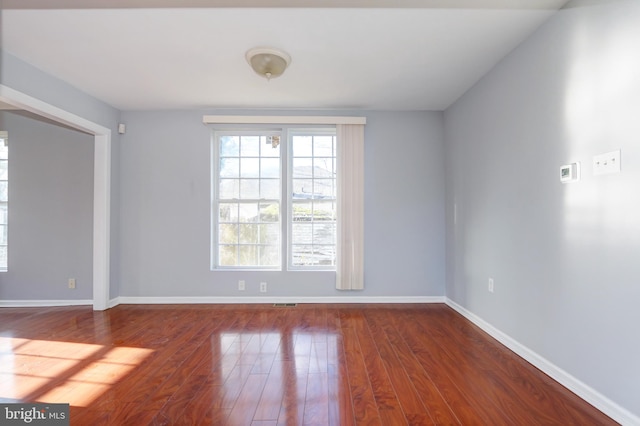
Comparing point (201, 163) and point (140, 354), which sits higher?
point (201, 163)

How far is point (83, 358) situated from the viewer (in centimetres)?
236

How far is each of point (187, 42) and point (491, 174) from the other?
2.94m

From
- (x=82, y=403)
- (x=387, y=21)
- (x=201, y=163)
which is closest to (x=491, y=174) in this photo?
(x=387, y=21)

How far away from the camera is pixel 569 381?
1.91 m

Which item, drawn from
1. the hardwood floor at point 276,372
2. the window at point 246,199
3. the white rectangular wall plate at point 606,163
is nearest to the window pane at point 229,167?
the window at point 246,199

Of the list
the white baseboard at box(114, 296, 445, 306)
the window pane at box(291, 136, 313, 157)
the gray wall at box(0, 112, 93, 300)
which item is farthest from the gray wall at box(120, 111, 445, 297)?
the gray wall at box(0, 112, 93, 300)

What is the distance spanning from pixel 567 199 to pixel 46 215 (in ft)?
18.0

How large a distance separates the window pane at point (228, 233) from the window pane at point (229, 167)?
26.8 inches

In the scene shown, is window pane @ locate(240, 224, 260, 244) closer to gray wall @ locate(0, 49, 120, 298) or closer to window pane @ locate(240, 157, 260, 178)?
window pane @ locate(240, 157, 260, 178)

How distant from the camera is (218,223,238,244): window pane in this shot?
3.98 metres

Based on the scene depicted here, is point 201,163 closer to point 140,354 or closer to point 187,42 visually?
point 187,42

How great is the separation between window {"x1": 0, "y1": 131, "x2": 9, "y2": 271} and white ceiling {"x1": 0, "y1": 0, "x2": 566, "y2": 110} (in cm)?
178

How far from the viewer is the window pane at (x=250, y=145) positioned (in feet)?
13.1

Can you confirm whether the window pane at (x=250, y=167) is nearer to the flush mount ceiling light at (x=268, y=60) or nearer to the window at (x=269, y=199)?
the window at (x=269, y=199)
